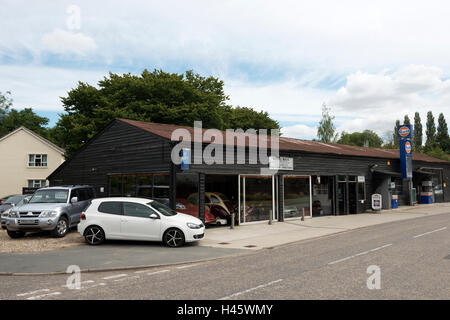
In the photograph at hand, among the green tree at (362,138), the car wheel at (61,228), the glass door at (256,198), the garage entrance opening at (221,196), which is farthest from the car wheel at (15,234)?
the green tree at (362,138)

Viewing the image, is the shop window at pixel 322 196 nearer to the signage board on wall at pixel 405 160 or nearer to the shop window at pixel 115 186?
the signage board on wall at pixel 405 160

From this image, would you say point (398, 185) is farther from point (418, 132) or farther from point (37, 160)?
point (418, 132)

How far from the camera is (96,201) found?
12469 millimetres

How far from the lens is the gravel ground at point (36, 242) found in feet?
38.1

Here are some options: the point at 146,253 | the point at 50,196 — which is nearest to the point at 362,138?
the point at 50,196

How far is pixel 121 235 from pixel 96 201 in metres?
1.51

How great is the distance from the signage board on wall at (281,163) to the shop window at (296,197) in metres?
0.61

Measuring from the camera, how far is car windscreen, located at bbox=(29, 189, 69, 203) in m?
14.6

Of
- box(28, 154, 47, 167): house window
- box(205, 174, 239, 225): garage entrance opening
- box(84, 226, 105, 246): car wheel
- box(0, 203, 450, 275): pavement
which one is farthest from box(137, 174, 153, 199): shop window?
box(28, 154, 47, 167): house window

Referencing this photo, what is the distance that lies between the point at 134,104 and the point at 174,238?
76.7ft

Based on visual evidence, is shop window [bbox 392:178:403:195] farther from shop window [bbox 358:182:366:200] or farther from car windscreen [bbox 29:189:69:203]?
car windscreen [bbox 29:189:69:203]

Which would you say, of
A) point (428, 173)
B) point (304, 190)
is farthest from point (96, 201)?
point (428, 173)

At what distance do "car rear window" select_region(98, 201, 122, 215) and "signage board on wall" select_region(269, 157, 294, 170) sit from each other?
902 cm
